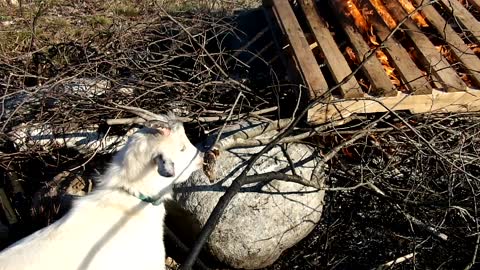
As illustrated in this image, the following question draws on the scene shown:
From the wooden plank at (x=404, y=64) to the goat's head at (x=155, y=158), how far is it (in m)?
1.82

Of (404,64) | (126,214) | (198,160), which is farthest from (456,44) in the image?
(126,214)

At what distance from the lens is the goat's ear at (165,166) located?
354cm

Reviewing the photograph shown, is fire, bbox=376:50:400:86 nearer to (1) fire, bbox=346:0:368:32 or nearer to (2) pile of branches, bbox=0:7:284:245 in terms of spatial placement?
(1) fire, bbox=346:0:368:32

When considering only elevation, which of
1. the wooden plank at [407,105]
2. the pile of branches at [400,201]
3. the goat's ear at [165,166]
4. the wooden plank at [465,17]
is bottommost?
the pile of branches at [400,201]

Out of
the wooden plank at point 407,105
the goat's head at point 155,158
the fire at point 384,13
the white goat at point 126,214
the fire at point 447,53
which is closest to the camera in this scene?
the white goat at point 126,214

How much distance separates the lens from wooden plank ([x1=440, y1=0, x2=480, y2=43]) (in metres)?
5.39

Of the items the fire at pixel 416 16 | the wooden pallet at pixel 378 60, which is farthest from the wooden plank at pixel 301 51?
the fire at pixel 416 16

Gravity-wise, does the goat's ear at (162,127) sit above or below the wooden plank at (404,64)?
above

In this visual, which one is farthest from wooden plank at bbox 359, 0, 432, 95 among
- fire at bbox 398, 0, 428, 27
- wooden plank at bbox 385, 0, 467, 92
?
fire at bbox 398, 0, 428, 27

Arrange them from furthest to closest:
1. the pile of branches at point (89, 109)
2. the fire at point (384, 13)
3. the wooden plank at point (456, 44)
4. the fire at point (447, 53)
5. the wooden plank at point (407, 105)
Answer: the fire at point (384, 13), the fire at point (447, 53), the wooden plank at point (456, 44), the pile of branches at point (89, 109), the wooden plank at point (407, 105)

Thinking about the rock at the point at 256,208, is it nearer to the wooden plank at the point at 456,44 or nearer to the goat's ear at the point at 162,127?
the goat's ear at the point at 162,127

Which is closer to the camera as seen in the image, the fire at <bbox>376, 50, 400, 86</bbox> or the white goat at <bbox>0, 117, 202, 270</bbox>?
the white goat at <bbox>0, 117, 202, 270</bbox>

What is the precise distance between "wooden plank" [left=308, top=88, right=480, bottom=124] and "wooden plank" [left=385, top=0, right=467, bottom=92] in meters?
0.08

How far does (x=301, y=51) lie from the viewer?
5.12 m
